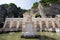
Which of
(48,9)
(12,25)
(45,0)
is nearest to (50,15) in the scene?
(48,9)

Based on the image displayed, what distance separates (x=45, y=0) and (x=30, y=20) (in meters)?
28.0

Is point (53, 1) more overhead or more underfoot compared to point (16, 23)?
more overhead

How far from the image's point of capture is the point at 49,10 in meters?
41.6

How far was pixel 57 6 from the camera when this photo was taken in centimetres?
4281

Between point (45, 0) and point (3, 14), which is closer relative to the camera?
point (45, 0)

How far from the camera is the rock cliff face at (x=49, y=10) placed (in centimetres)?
4144

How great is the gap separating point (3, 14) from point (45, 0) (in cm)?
1470

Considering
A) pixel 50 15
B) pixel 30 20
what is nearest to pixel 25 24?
pixel 30 20

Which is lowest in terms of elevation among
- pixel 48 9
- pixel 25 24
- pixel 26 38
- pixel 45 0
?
pixel 26 38

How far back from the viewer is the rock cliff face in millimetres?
41438

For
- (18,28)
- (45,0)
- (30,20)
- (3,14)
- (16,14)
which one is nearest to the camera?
(30,20)

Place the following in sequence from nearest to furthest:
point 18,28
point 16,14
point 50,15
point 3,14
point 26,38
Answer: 1. point 26,38
2. point 18,28
3. point 50,15
4. point 3,14
5. point 16,14

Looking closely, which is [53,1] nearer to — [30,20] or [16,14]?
[16,14]

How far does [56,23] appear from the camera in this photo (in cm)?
2980
